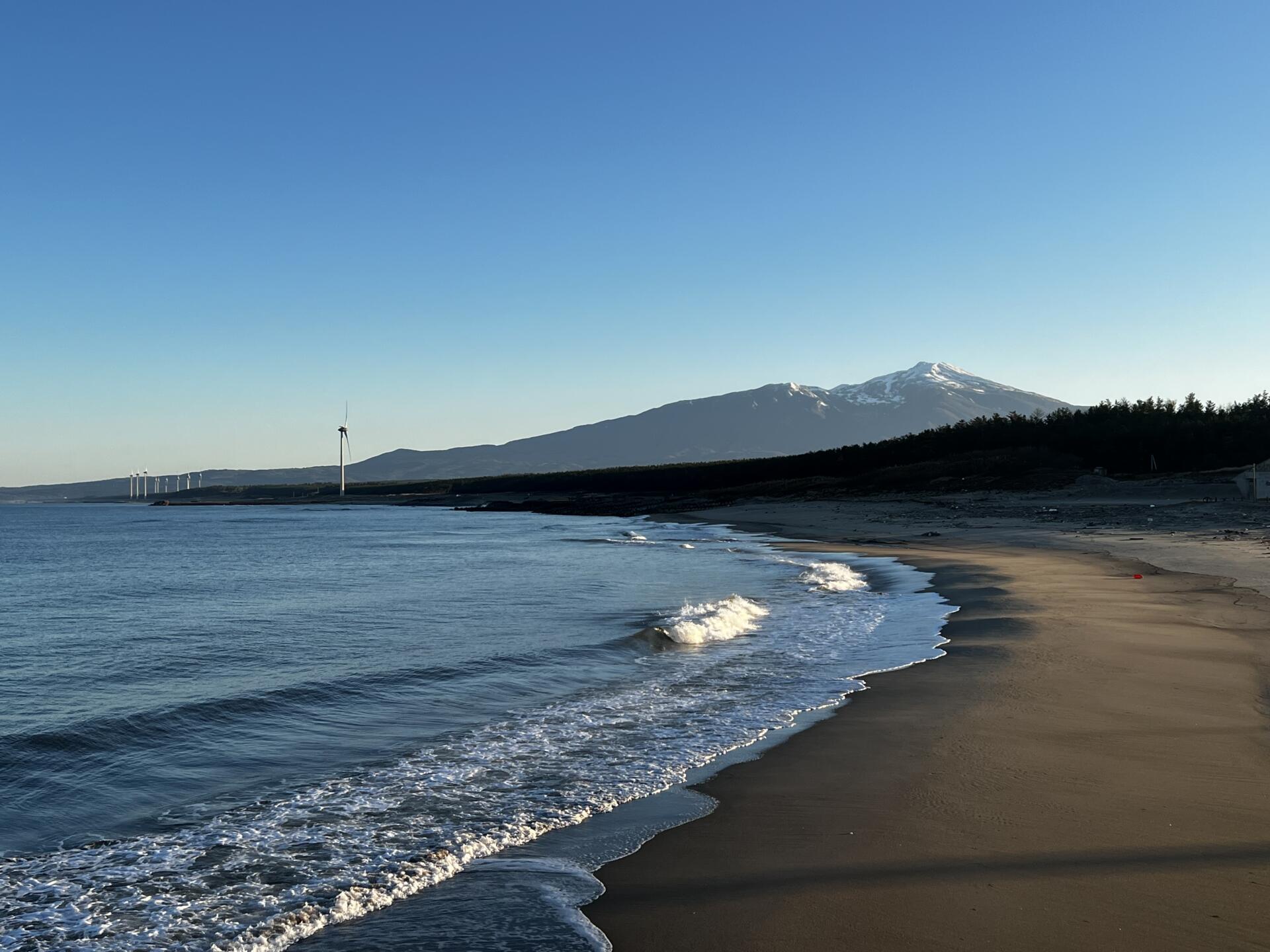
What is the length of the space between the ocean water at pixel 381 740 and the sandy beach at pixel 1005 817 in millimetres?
545

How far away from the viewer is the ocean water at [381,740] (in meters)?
4.94

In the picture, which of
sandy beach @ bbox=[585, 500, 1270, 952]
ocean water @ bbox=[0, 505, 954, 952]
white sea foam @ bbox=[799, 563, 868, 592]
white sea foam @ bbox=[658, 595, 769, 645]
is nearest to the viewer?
sandy beach @ bbox=[585, 500, 1270, 952]

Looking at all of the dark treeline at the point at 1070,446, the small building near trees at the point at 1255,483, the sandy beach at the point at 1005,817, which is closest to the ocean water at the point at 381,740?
the sandy beach at the point at 1005,817

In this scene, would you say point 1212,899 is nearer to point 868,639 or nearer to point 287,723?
point 287,723

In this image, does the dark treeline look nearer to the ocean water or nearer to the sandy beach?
the ocean water

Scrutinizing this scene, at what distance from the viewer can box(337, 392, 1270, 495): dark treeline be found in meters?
56.7

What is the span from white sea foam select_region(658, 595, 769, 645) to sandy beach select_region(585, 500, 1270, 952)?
13.1 ft

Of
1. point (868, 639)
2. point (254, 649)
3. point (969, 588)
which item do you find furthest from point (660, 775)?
point (969, 588)

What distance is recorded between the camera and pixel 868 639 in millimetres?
13828

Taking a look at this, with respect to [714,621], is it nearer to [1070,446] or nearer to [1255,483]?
[1255,483]

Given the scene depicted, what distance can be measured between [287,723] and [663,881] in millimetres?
5825

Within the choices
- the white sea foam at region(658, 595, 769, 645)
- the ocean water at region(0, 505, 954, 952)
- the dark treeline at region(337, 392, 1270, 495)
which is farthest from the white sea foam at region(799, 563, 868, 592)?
the dark treeline at region(337, 392, 1270, 495)

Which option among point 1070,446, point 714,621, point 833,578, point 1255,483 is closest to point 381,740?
point 714,621

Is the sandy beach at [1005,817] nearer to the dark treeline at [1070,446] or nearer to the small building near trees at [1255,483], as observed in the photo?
the small building near trees at [1255,483]
